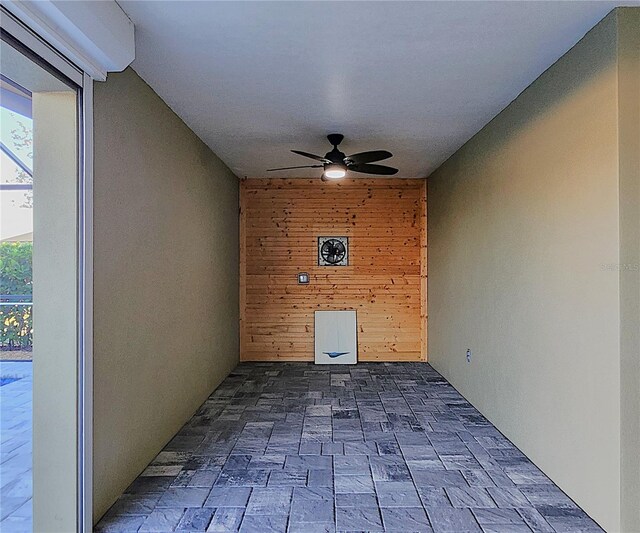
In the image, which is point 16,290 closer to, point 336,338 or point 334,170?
point 334,170

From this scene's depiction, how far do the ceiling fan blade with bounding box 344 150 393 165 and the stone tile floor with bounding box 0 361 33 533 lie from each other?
289cm

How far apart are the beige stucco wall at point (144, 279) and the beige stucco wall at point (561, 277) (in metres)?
2.50

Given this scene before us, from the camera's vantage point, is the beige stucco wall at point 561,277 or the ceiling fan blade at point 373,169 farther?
the ceiling fan blade at point 373,169

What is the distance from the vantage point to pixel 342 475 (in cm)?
302

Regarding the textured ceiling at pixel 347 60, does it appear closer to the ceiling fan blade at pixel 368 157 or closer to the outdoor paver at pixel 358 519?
the ceiling fan blade at pixel 368 157

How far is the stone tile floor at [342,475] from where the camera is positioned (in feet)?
8.14

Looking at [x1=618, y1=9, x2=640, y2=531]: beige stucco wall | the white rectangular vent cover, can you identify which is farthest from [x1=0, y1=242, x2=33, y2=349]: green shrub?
the white rectangular vent cover

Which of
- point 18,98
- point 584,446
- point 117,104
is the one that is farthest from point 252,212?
point 584,446

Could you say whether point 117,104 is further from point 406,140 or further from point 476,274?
point 476,274

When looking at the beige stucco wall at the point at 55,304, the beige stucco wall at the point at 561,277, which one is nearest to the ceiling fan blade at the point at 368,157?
the beige stucco wall at the point at 561,277

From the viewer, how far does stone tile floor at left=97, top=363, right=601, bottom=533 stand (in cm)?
248

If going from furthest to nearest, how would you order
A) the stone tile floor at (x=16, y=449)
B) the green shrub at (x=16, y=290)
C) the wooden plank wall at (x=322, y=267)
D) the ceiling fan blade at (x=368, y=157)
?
the wooden plank wall at (x=322, y=267) → the ceiling fan blade at (x=368, y=157) → the stone tile floor at (x=16, y=449) → the green shrub at (x=16, y=290)

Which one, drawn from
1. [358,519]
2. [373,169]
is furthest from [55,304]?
[373,169]

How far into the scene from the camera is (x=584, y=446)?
8.39 feet
